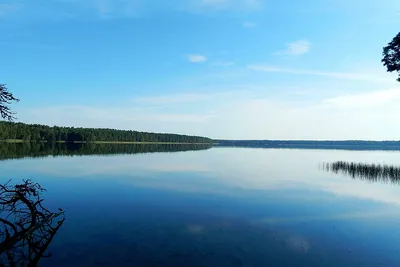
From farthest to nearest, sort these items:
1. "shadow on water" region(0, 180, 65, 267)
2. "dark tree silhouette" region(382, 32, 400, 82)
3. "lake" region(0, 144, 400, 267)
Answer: "dark tree silhouette" region(382, 32, 400, 82)
"lake" region(0, 144, 400, 267)
"shadow on water" region(0, 180, 65, 267)

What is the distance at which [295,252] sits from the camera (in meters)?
13.7

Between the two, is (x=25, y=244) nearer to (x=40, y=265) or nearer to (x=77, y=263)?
(x=40, y=265)

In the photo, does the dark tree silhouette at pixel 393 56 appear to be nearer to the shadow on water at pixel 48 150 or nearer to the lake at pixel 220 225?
the lake at pixel 220 225

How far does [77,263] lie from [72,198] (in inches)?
564

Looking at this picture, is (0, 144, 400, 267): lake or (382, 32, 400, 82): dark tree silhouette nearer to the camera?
(0, 144, 400, 267): lake

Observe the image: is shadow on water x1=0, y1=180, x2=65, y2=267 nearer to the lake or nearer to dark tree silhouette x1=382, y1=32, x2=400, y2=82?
the lake

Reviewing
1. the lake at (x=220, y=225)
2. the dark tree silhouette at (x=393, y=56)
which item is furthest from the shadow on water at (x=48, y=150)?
the dark tree silhouette at (x=393, y=56)

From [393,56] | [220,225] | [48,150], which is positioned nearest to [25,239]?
[220,225]

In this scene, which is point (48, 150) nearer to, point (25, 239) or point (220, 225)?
point (25, 239)

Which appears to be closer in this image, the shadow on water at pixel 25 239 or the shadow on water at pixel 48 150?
the shadow on water at pixel 25 239

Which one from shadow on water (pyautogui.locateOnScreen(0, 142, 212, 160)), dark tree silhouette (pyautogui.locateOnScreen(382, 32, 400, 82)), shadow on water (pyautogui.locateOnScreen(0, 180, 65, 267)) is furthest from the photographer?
shadow on water (pyautogui.locateOnScreen(0, 142, 212, 160))

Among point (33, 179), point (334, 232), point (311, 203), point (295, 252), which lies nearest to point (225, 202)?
point (311, 203)

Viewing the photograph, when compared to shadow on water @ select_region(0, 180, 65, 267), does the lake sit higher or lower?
lower

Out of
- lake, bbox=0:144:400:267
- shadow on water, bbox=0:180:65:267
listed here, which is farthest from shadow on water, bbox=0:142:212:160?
shadow on water, bbox=0:180:65:267
